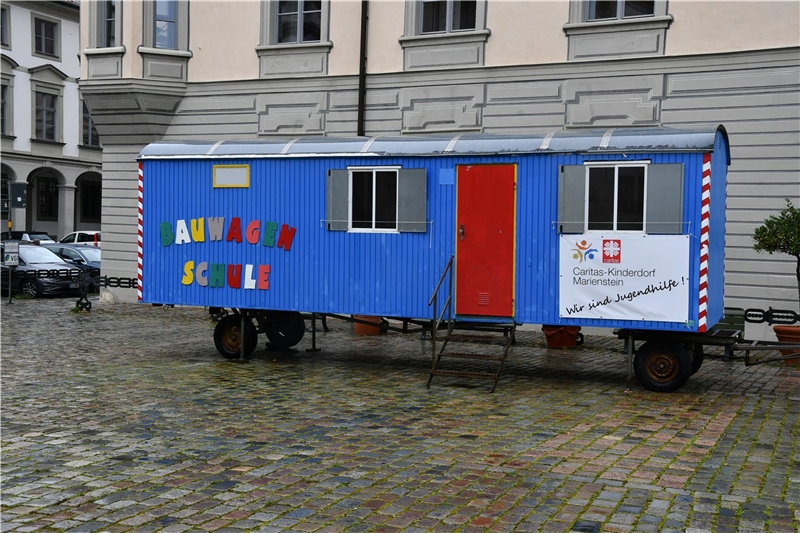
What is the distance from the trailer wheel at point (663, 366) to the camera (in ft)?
37.2

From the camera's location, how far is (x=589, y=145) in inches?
453

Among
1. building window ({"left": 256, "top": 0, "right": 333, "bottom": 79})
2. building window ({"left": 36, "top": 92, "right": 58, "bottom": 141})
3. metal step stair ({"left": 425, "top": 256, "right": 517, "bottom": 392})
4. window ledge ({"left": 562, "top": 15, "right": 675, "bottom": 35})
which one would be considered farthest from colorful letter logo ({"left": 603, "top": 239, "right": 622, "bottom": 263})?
building window ({"left": 36, "top": 92, "right": 58, "bottom": 141})

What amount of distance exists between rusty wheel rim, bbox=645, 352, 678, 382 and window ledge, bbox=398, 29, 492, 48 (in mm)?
9302

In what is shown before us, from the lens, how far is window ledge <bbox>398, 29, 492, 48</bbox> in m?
18.7

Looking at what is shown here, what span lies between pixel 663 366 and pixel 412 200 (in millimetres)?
3897

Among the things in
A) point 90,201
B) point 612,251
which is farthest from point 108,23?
point 90,201

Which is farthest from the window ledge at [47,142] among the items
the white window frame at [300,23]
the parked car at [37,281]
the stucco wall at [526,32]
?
the stucco wall at [526,32]

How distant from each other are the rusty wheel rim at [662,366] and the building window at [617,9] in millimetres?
8338

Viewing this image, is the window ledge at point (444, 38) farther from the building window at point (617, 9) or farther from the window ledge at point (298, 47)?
the building window at point (617, 9)

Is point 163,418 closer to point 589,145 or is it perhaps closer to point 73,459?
point 73,459

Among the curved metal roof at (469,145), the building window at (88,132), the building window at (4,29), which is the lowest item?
the curved metal roof at (469,145)

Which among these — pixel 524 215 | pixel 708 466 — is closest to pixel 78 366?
pixel 524 215

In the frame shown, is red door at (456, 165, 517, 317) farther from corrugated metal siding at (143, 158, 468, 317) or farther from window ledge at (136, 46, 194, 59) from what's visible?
window ledge at (136, 46, 194, 59)

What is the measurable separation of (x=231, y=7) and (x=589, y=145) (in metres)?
12.5
